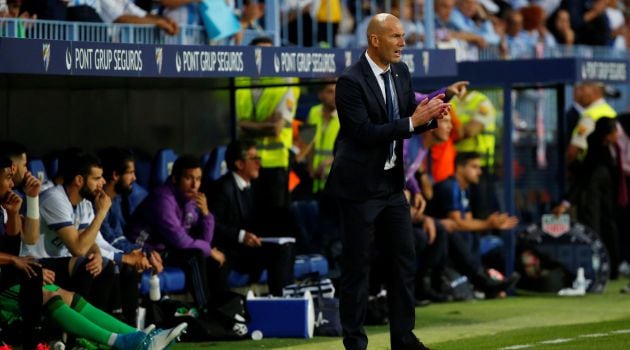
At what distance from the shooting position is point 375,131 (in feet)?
35.1

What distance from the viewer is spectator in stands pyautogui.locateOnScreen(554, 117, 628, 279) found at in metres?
18.5

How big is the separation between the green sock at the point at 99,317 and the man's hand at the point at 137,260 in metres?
1.15

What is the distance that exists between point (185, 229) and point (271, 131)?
8.29 feet

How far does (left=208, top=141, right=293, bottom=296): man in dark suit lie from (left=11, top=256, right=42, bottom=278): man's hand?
308 cm

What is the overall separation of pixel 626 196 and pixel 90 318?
8970mm

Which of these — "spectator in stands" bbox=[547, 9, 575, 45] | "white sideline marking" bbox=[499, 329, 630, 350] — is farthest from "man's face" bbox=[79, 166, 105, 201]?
"spectator in stands" bbox=[547, 9, 575, 45]

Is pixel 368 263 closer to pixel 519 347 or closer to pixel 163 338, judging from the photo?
pixel 163 338

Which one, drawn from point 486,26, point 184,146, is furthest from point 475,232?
point 486,26

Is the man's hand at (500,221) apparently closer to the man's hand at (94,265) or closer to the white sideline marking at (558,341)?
the white sideline marking at (558,341)

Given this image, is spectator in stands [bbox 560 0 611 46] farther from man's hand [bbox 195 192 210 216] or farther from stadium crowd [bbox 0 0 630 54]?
man's hand [bbox 195 192 210 216]

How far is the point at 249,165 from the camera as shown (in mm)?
15078

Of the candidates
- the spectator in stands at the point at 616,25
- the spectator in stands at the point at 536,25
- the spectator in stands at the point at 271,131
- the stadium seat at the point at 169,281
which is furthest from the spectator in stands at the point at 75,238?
the spectator in stands at the point at 616,25

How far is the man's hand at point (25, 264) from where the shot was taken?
11.4 m

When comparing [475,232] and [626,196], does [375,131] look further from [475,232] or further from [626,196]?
[626,196]
